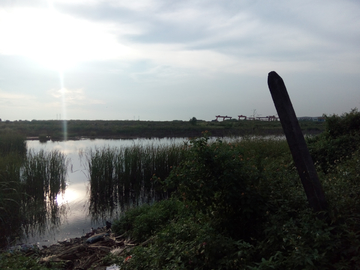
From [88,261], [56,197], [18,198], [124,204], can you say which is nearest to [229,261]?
[88,261]

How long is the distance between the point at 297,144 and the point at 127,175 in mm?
7694

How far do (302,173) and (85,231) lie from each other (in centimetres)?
568

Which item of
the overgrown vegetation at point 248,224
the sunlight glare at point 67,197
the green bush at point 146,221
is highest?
the overgrown vegetation at point 248,224

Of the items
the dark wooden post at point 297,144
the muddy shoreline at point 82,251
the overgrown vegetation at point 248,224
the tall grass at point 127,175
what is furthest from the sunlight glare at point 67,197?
the dark wooden post at point 297,144

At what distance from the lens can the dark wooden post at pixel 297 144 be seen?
9.05 ft

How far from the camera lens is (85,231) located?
6902 mm

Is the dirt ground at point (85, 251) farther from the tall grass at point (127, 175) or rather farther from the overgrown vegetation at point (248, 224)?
the tall grass at point (127, 175)

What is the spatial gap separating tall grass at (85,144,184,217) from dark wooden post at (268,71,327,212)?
6.57 meters

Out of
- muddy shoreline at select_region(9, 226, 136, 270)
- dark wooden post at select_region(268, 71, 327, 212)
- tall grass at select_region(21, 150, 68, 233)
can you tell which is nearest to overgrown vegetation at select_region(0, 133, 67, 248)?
tall grass at select_region(21, 150, 68, 233)

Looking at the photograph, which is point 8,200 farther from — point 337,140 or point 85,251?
point 337,140

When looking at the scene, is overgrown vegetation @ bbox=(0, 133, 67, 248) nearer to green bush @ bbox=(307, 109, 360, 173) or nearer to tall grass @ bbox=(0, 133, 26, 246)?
tall grass @ bbox=(0, 133, 26, 246)

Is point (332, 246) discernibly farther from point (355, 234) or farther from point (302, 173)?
point (302, 173)

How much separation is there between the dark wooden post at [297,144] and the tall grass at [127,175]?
6.57 meters

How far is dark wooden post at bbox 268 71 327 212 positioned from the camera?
2760 millimetres
